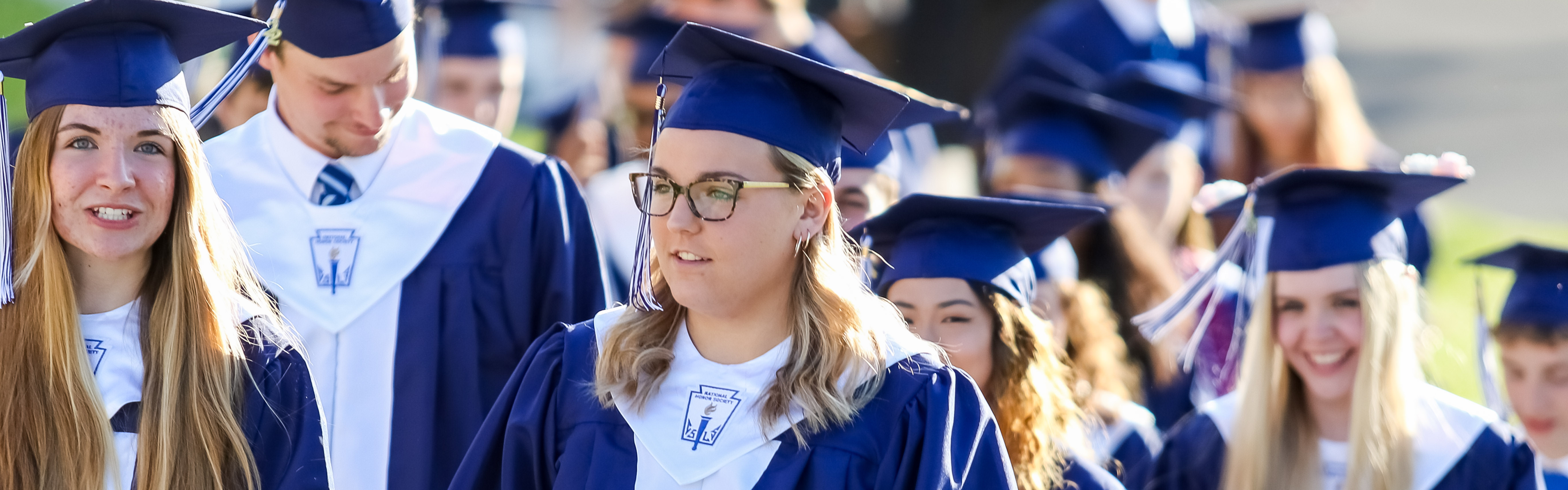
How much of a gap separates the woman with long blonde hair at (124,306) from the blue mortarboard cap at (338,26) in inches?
29.0

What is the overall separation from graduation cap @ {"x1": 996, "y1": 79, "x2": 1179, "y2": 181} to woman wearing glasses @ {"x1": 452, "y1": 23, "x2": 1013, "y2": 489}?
3.06 metres

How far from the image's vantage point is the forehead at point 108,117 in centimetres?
259

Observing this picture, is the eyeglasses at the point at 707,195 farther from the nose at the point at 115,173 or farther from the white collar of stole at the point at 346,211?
the white collar of stole at the point at 346,211

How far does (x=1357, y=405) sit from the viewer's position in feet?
11.6

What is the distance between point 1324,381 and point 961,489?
1515 mm

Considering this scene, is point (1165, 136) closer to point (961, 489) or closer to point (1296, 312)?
point (1296, 312)

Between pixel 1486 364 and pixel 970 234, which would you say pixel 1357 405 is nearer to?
pixel 1486 364

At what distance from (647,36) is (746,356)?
382cm

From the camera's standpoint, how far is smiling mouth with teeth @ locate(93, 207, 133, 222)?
259cm

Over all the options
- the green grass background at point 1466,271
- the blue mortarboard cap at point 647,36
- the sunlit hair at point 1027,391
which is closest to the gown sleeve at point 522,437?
the sunlit hair at point 1027,391

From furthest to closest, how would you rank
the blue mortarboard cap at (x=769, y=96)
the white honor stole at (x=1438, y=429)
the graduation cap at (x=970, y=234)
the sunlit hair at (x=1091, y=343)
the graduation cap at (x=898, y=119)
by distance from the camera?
1. the sunlit hair at (x=1091, y=343)
2. the graduation cap at (x=970, y=234)
3. the white honor stole at (x=1438, y=429)
4. the graduation cap at (x=898, y=119)
5. the blue mortarboard cap at (x=769, y=96)

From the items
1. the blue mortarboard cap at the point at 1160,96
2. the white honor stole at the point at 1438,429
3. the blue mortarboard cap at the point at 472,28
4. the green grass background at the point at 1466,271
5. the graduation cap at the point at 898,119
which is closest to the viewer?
the graduation cap at the point at 898,119

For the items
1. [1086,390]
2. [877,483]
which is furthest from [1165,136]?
[877,483]

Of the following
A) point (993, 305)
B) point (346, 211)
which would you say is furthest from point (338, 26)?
point (993, 305)
